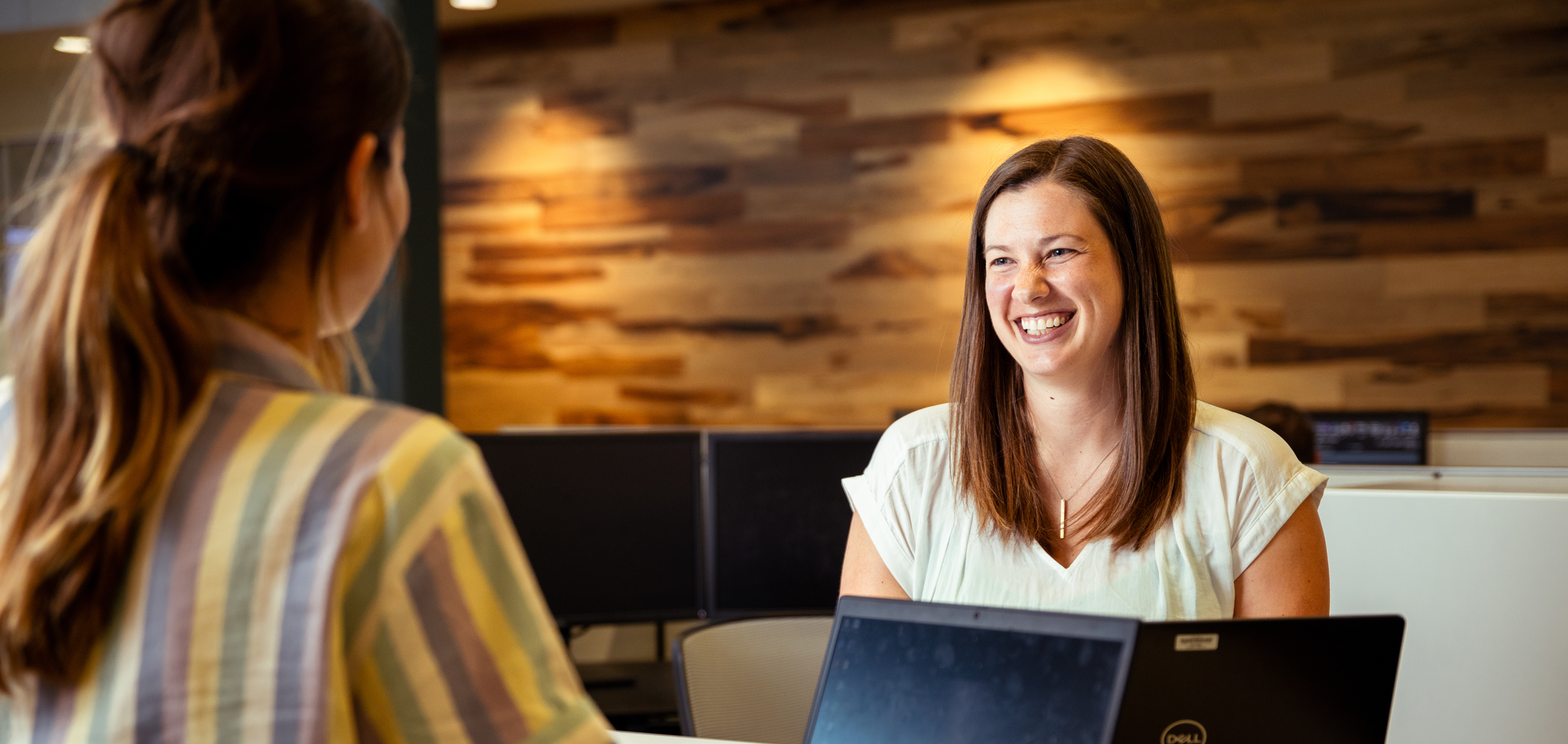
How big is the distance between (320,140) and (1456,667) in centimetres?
149

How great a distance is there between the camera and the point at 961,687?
107 cm

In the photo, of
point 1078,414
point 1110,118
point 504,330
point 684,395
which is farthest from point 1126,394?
point 504,330

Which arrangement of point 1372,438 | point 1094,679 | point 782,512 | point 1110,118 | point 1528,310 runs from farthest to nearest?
point 1110,118 → point 1528,310 → point 1372,438 → point 782,512 → point 1094,679

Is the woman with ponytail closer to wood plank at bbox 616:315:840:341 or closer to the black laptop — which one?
the black laptop

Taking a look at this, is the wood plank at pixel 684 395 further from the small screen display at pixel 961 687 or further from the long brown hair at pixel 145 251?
the long brown hair at pixel 145 251

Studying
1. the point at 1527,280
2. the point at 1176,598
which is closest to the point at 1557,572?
the point at 1176,598

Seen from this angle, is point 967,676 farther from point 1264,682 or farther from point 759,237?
point 759,237

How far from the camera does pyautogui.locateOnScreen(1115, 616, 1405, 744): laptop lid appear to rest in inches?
40.1

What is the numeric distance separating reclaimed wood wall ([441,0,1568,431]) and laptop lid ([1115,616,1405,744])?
10.1ft

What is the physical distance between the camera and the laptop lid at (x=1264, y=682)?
1020 mm

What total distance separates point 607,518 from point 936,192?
7.87ft

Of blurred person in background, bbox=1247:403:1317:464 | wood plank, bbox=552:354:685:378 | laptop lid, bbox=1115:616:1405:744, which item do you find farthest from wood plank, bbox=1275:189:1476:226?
laptop lid, bbox=1115:616:1405:744

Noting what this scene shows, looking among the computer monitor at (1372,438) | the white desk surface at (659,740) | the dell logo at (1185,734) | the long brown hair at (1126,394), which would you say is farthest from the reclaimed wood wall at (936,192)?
the dell logo at (1185,734)

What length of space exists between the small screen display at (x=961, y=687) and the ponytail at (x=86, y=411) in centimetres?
71
